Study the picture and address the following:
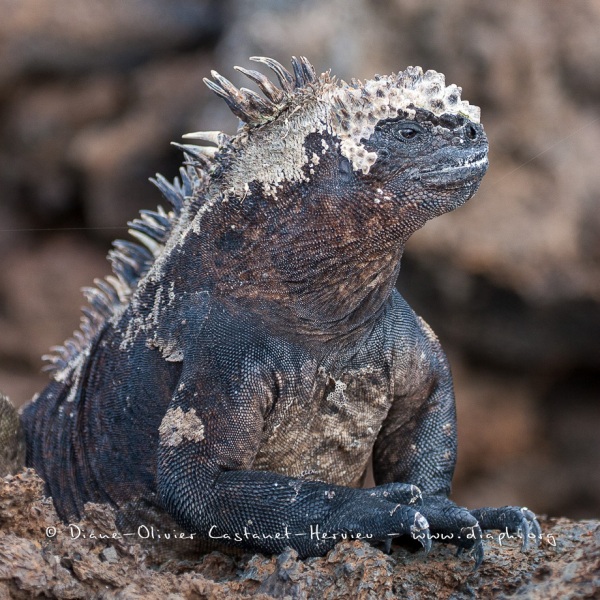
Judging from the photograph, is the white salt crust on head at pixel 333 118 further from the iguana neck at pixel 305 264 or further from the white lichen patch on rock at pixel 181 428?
the white lichen patch on rock at pixel 181 428

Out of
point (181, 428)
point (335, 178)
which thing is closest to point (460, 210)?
point (335, 178)

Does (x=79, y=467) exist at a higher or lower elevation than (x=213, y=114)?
lower

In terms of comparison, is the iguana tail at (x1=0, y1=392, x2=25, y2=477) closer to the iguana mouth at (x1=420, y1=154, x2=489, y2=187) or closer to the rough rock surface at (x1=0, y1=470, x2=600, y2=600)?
the rough rock surface at (x1=0, y1=470, x2=600, y2=600)

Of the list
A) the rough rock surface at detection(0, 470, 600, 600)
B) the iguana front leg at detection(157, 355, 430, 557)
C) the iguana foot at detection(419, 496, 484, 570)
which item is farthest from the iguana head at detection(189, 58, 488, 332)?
the rough rock surface at detection(0, 470, 600, 600)

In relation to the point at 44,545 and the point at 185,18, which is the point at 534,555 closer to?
the point at 44,545

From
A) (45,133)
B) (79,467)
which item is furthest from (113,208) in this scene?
(79,467)

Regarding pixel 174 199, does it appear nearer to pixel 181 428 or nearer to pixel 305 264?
pixel 305 264

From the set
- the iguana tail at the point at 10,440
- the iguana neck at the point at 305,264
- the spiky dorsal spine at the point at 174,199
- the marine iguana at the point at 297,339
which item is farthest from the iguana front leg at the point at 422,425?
the iguana tail at the point at 10,440
